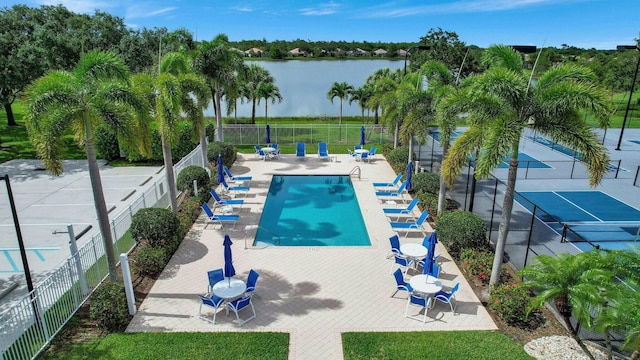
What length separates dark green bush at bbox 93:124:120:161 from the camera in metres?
24.1

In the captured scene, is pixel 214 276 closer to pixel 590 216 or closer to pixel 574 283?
pixel 574 283

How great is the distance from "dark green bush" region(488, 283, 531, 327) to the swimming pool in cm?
524

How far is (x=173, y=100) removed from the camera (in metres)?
13.2

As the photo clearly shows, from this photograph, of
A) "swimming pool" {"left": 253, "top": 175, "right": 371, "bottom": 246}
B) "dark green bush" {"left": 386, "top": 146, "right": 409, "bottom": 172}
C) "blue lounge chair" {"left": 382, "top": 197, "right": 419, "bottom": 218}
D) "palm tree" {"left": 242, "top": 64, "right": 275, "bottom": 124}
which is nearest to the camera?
"swimming pool" {"left": 253, "top": 175, "right": 371, "bottom": 246}

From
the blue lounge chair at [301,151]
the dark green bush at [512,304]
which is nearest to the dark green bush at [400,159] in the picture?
the blue lounge chair at [301,151]

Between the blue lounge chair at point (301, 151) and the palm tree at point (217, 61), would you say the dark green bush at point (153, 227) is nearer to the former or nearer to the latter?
the palm tree at point (217, 61)

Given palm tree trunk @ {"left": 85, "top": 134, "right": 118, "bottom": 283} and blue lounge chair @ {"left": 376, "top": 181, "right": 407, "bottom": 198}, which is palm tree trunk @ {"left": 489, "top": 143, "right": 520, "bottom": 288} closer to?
blue lounge chair @ {"left": 376, "top": 181, "right": 407, "bottom": 198}

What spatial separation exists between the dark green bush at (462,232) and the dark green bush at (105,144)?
20047 millimetres

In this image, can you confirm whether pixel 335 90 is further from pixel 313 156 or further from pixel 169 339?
pixel 169 339

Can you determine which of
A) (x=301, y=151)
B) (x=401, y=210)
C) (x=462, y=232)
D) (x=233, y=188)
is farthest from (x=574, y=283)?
(x=301, y=151)

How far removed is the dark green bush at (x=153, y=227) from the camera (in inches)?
499

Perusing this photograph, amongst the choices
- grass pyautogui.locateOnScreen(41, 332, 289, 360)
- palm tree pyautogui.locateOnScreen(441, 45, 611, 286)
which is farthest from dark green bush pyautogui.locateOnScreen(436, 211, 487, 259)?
grass pyautogui.locateOnScreen(41, 332, 289, 360)

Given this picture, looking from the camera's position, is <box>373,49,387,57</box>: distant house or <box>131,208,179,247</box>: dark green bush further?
<box>373,49,387,57</box>: distant house

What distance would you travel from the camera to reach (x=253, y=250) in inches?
541
